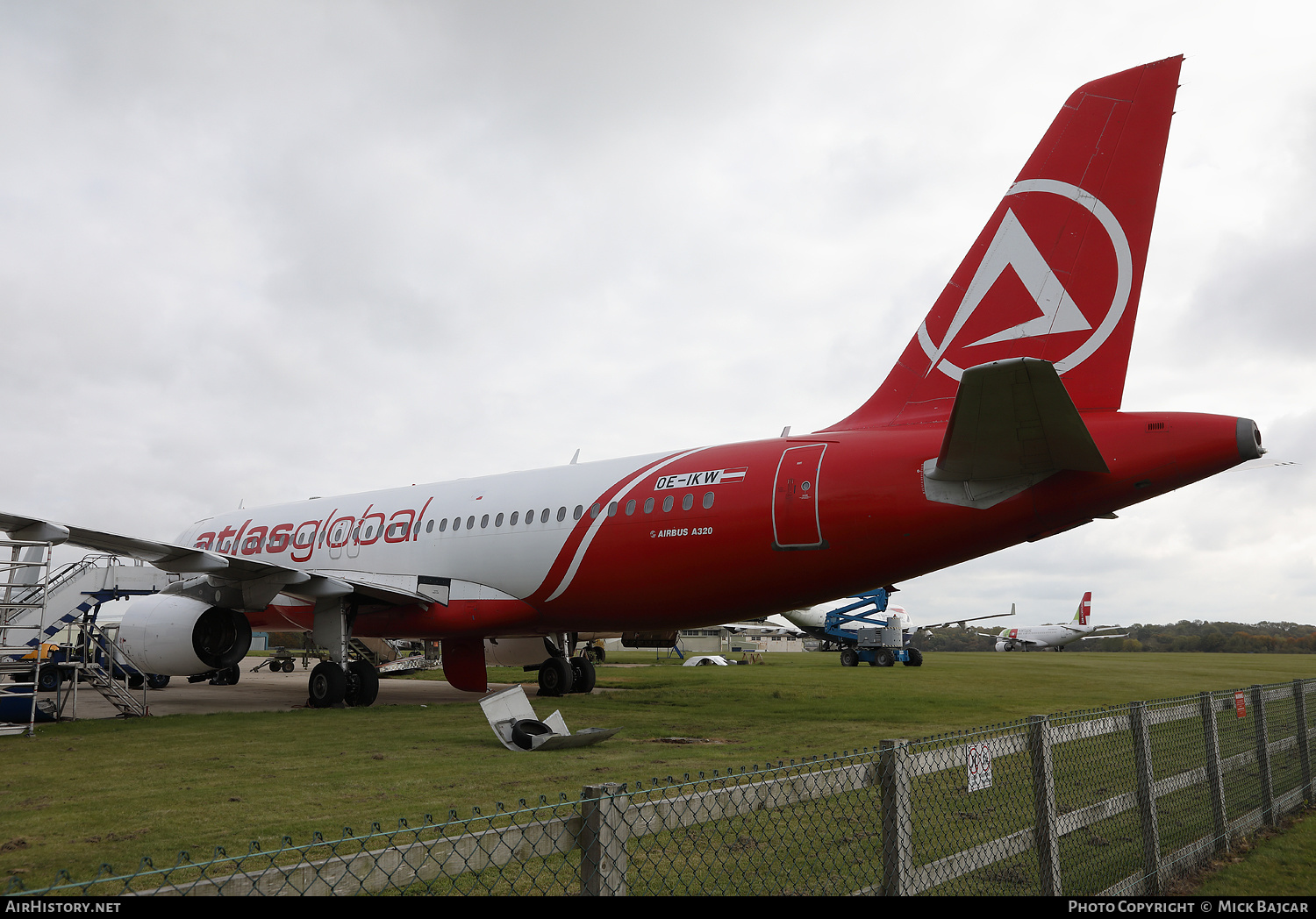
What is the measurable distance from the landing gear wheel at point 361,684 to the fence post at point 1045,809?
42.4 ft

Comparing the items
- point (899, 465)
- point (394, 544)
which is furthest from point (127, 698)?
point (899, 465)

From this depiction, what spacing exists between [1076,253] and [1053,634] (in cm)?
6568

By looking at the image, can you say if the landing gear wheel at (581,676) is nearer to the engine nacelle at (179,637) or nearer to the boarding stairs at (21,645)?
the engine nacelle at (179,637)

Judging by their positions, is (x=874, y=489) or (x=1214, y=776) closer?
(x=1214, y=776)

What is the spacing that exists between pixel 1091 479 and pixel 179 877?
354 inches

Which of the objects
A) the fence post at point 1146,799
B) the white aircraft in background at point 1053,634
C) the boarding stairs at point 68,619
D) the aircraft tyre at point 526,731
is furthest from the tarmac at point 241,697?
the white aircraft in background at point 1053,634

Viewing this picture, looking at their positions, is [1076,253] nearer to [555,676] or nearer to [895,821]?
[895,821]

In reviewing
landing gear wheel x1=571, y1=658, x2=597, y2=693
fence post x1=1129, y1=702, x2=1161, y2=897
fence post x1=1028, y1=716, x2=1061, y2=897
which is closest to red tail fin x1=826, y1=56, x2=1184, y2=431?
fence post x1=1129, y1=702, x2=1161, y2=897

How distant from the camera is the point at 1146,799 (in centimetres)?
516

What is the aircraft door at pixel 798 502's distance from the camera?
11.2 metres

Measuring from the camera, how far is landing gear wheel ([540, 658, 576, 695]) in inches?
703

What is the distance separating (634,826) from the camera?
2789mm

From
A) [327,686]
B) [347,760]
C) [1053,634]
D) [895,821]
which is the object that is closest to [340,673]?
[327,686]
